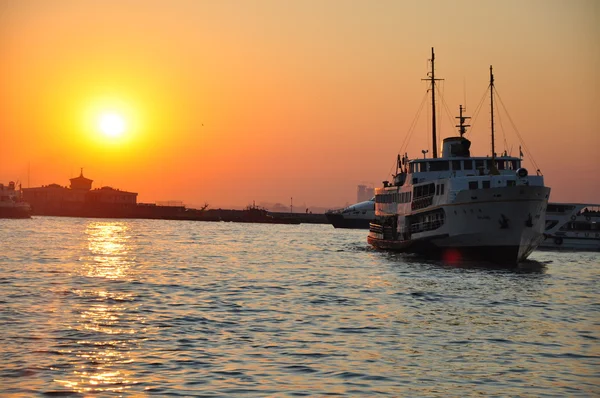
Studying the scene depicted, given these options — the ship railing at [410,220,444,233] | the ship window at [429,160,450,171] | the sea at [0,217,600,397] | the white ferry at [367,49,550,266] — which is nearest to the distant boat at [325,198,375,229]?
the white ferry at [367,49,550,266]

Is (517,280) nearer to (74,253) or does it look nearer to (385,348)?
(385,348)

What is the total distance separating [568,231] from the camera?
87.8 m

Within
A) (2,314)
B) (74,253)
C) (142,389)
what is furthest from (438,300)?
(74,253)

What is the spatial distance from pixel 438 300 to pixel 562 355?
1354 centimetres

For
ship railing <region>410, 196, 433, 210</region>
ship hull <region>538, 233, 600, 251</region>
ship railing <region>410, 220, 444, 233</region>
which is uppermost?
ship railing <region>410, 196, 433, 210</region>

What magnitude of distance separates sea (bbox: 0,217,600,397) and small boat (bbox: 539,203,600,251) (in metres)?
39.5

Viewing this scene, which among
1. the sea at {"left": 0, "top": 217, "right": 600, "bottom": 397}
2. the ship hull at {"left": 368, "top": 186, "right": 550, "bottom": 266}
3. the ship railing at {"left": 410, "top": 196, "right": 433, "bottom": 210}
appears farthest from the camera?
the ship railing at {"left": 410, "top": 196, "right": 433, "bottom": 210}

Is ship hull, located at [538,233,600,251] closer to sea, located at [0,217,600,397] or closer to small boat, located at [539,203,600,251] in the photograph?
small boat, located at [539,203,600,251]

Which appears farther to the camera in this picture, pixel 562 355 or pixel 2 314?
pixel 2 314

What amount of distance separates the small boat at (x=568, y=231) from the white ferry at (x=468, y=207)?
72.1 ft

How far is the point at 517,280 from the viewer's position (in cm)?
4600

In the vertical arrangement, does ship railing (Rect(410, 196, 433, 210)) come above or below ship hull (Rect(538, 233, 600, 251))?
above

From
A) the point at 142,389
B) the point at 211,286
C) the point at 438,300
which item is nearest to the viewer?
→ the point at 142,389

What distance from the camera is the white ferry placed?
54.9m
